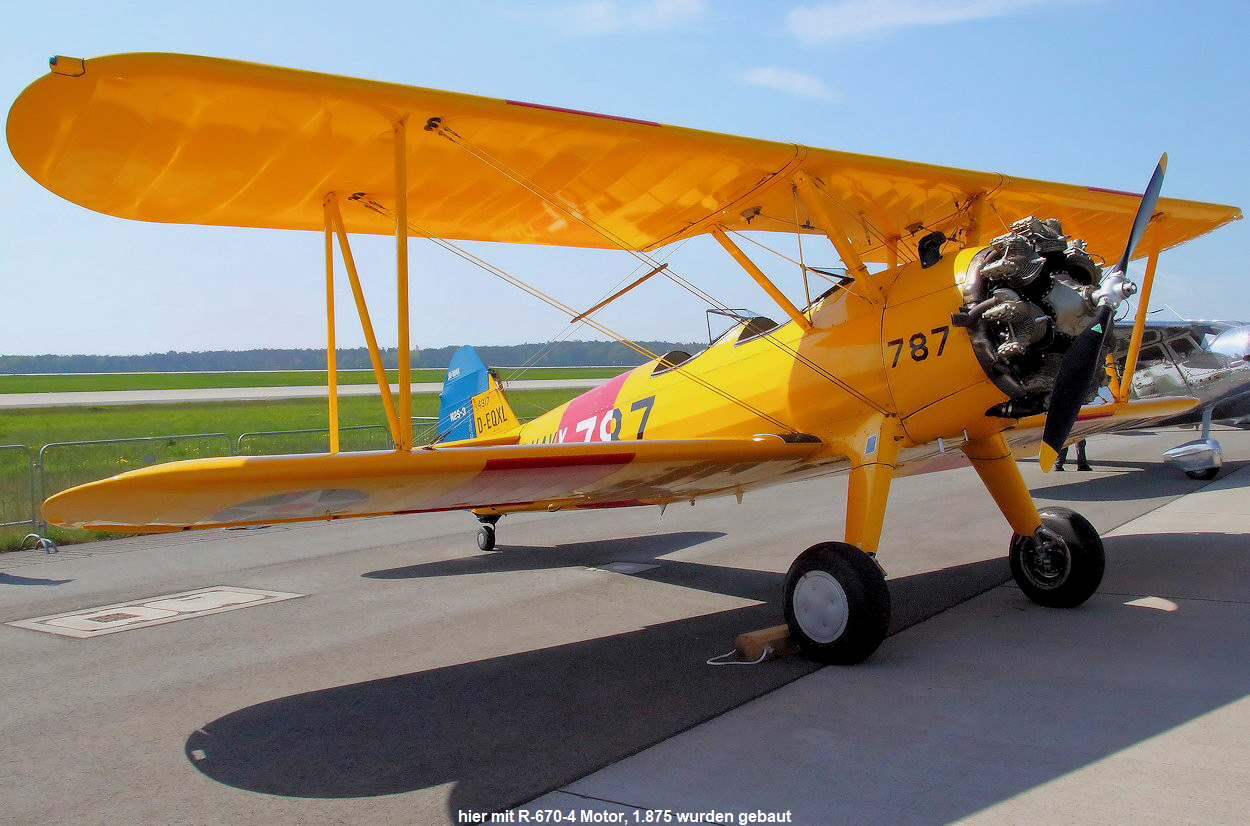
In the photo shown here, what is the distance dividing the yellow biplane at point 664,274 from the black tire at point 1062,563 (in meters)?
0.01

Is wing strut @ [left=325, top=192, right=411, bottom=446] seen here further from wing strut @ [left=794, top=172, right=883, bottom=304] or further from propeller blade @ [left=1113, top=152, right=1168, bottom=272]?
propeller blade @ [left=1113, top=152, right=1168, bottom=272]

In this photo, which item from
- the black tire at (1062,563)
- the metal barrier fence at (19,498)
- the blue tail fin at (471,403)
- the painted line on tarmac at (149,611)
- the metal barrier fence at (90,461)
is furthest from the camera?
the metal barrier fence at (90,461)

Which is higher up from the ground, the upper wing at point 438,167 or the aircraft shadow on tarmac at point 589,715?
the upper wing at point 438,167

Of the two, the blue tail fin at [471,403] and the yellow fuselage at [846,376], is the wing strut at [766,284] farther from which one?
the blue tail fin at [471,403]

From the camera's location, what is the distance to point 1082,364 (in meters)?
4.66

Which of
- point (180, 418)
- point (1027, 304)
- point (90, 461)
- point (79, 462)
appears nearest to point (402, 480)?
point (1027, 304)

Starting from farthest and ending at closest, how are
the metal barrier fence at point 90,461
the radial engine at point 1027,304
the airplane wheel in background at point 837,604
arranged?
the metal barrier fence at point 90,461 < the airplane wheel in background at point 837,604 < the radial engine at point 1027,304

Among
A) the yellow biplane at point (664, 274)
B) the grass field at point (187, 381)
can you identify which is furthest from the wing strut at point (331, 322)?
the grass field at point (187, 381)

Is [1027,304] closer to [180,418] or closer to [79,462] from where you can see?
[79,462]

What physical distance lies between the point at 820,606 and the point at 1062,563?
211 cm

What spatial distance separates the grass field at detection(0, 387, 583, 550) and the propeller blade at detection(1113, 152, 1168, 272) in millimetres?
11232

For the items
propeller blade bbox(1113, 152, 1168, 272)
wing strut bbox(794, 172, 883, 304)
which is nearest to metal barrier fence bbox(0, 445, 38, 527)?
wing strut bbox(794, 172, 883, 304)

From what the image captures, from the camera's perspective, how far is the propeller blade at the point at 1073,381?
458cm

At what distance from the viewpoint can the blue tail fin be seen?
9383 millimetres
